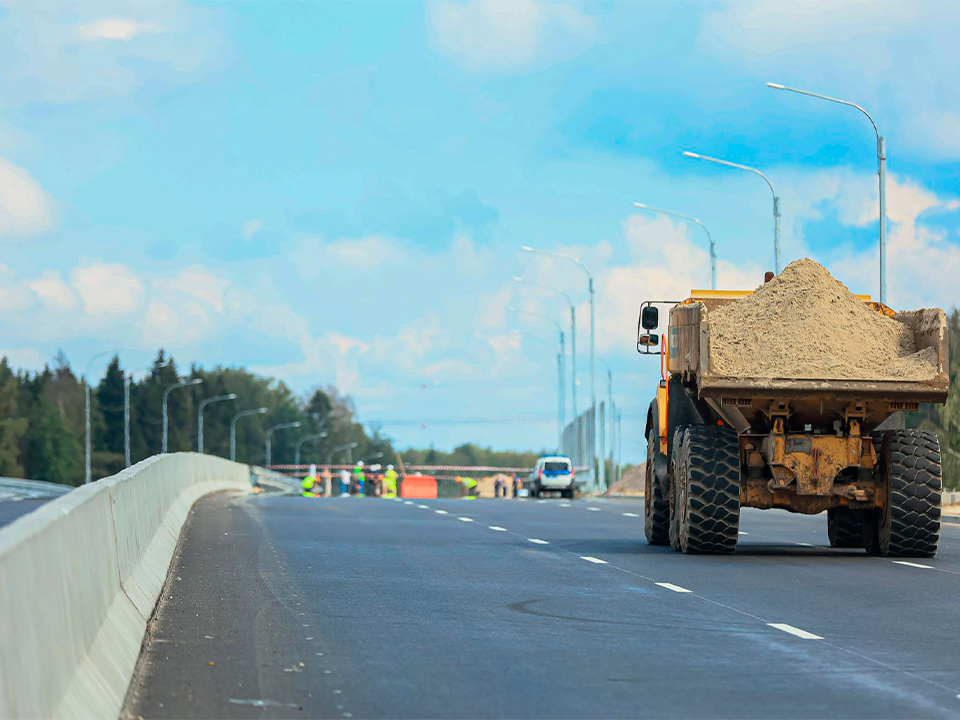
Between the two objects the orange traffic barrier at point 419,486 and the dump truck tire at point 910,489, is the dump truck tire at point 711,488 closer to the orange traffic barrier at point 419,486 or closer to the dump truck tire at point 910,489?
the dump truck tire at point 910,489

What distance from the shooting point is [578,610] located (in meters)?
14.3

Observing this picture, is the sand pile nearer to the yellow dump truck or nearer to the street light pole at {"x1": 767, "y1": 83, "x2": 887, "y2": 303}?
the yellow dump truck

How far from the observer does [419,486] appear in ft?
338

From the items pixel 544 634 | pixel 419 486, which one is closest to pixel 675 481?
pixel 544 634

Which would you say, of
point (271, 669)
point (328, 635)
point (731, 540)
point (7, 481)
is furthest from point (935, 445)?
point (7, 481)

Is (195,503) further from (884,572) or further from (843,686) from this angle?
(843,686)

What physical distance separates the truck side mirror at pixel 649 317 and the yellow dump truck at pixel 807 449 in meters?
1.04

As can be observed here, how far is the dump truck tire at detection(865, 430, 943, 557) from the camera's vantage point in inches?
821

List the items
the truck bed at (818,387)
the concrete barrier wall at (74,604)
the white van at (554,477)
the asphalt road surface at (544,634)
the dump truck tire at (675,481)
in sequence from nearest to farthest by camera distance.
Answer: the concrete barrier wall at (74,604), the asphalt road surface at (544,634), the truck bed at (818,387), the dump truck tire at (675,481), the white van at (554,477)

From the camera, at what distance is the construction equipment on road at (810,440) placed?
67.8ft

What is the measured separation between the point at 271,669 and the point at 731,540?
37.6 ft

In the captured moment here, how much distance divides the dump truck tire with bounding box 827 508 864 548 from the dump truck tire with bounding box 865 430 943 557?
250 centimetres

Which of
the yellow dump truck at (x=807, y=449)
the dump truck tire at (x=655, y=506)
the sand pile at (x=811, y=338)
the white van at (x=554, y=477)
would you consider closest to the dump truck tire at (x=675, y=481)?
the yellow dump truck at (x=807, y=449)

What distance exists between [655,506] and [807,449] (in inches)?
134
